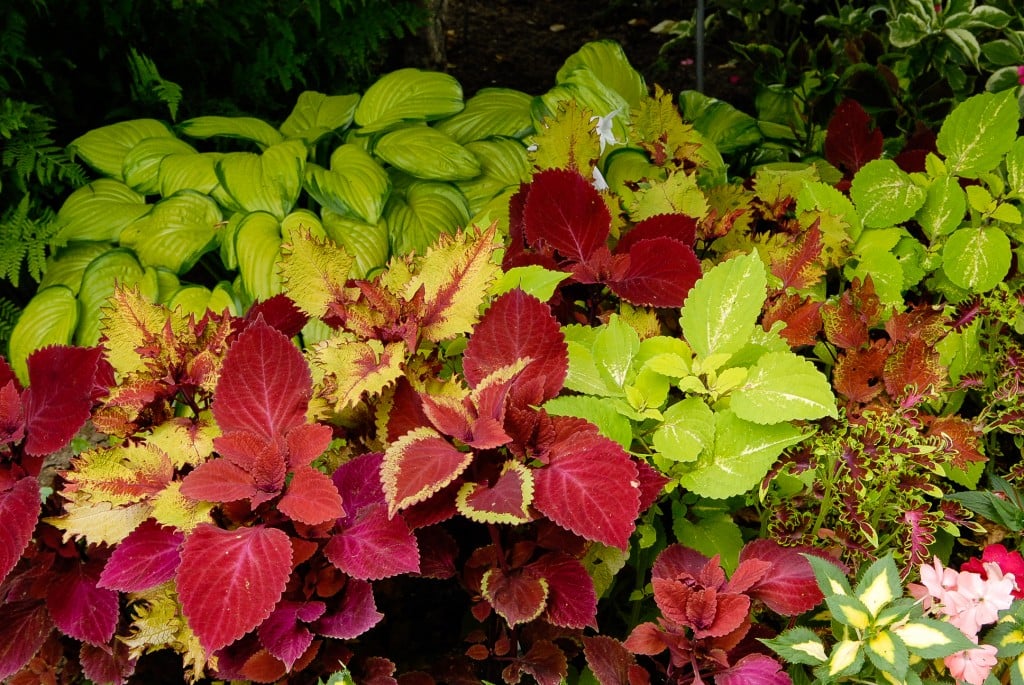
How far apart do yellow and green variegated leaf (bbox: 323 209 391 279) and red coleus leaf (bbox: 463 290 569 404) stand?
119cm

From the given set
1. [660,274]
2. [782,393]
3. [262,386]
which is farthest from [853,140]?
[262,386]

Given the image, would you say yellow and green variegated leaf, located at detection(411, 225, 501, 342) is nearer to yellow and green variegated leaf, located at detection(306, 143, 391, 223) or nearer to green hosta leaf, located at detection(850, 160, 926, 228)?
green hosta leaf, located at detection(850, 160, 926, 228)

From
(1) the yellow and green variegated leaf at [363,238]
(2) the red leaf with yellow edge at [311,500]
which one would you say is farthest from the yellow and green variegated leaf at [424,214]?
(2) the red leaf with yellow edge at [311,500]

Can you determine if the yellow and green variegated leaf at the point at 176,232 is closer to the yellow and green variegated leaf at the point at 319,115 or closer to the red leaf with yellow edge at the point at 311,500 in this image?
the yellow and green variegated leaf at the point at 319,115

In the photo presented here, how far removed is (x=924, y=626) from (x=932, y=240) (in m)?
0.73

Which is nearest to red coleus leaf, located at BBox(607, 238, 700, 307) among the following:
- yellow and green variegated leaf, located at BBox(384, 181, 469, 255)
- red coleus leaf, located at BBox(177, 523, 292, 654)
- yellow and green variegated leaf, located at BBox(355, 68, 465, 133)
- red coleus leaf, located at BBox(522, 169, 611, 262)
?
red coleus leaf, located at BBox(522, 169, 611, 262)

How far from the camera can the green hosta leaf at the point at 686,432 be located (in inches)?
34.5

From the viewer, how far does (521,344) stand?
88 centimetres

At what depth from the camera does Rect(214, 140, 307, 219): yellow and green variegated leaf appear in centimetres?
209

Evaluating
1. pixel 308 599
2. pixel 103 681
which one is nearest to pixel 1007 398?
pixel 308 599

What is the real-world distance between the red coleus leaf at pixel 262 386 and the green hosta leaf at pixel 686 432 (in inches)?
14.2

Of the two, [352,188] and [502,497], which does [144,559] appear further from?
[352,188]

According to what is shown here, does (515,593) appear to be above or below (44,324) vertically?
above

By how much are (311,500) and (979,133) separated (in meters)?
1.11
